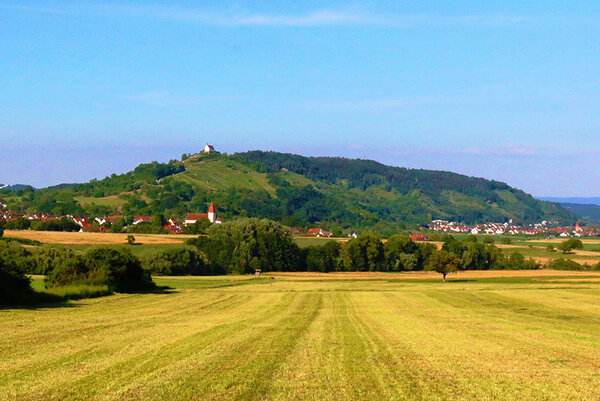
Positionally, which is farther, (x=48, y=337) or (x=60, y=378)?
(x=48, y=337)

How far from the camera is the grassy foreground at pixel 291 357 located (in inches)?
438

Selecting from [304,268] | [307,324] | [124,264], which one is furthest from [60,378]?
[304,268]

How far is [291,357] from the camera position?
48.4 ft

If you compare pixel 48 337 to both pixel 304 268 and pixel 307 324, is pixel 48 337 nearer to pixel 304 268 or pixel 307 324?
pixel 307 324

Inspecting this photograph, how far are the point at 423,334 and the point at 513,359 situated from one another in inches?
208

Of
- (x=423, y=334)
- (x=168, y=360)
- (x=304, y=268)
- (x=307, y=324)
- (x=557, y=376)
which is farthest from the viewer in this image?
(x=304, y=268)

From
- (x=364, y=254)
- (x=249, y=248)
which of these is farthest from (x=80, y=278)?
(x=364, y=254)

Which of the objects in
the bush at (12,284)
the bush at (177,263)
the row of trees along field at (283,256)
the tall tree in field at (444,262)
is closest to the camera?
the bush at (12,284)

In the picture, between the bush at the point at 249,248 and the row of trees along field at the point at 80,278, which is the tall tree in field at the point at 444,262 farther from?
the row of trees along field at the point at 80,278

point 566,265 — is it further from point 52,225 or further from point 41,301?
point 52,225

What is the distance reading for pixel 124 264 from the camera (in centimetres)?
4653

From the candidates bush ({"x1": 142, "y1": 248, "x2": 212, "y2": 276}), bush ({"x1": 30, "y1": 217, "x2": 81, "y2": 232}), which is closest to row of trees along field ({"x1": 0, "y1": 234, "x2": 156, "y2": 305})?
bush ({"x1": 142, "y1": 248, "x2": 212, "y2": 276})

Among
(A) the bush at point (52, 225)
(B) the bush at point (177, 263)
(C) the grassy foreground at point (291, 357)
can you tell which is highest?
(A) the bush at point (52, 225)

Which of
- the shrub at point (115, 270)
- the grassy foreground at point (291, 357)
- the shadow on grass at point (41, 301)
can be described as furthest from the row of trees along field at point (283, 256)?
the grassy foreground at point (291, 357)
